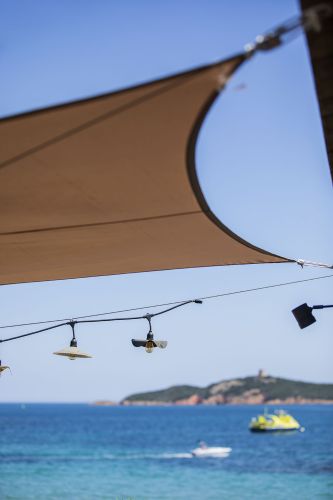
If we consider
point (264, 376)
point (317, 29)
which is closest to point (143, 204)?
point (317, 29)

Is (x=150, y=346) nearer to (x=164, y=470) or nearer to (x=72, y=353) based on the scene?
(x=72, y=353)

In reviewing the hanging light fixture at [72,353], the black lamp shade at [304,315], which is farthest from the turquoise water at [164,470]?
the black lamp shade at [304,315]

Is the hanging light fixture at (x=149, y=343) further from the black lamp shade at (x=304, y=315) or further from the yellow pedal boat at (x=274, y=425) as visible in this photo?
the yellow pedal boat at (x=274, y=425)

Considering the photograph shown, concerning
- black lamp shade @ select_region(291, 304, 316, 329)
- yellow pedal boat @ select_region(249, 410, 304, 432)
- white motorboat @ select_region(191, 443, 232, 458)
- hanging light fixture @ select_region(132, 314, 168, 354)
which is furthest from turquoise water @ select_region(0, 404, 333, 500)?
black lamp shade @ select_region(291, 304, 316, 329)

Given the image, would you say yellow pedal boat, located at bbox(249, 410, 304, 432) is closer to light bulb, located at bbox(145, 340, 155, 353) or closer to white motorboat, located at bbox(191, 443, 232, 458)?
white motorboat, located at bbox(191, 443, 232, 458)

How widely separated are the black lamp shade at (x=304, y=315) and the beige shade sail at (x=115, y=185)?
0.47 metres

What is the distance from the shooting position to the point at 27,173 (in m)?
2.81

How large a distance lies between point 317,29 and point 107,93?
0.75 metres

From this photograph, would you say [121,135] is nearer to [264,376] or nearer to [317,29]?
[317,29]

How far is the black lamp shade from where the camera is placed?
4598mm

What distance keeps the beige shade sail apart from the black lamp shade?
0.47 meters

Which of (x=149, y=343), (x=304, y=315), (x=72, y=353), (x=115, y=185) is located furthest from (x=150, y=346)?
(x=115, y=185)

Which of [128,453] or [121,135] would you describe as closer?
→ [121,135]

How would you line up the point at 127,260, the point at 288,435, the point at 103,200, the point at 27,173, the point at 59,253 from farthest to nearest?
the point at 288,435, the point at 127,260, the point at 59,253, the point at 103,200, the point at 27,173
